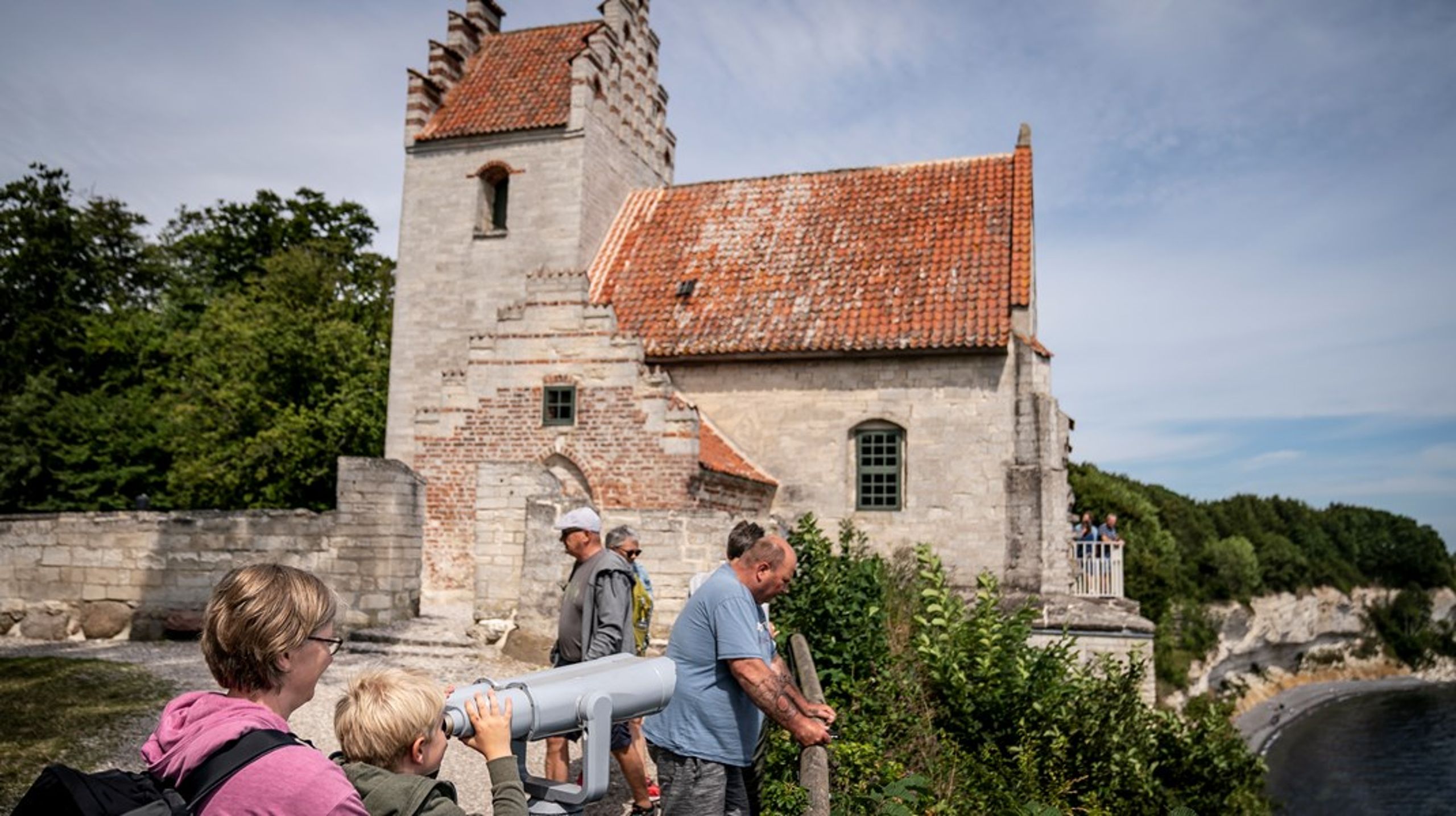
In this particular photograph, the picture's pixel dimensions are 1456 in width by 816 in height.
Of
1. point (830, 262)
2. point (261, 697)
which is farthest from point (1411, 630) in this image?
point (261, 697)

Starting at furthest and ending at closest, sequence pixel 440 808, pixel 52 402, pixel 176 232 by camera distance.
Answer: pixel 176 232 < pixel 52 402 < pixel 440 808

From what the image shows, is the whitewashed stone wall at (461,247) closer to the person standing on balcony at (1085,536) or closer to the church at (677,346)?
the church at (677,346)

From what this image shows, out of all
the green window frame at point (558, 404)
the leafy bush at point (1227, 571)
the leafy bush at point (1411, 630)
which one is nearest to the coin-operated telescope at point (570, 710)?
the green window frame at point (558, 404)

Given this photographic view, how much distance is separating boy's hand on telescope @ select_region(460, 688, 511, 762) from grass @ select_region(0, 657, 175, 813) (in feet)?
15.5

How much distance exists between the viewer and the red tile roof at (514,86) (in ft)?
70.5

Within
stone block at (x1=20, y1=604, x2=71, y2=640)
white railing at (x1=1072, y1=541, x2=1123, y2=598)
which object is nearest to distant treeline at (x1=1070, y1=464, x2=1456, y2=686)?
white railing at (x1=1072, y1=541, x2=1123, y2=598)

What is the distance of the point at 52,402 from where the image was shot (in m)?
33.0

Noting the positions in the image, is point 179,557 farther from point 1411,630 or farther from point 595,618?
point 1411,630

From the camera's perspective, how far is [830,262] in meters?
19.7

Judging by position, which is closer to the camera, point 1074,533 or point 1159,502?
point 1074,533

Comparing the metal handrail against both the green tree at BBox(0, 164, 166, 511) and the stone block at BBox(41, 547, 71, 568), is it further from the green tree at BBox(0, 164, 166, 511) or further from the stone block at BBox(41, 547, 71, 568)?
the green tree at BBox(0, 164, 166, 511)

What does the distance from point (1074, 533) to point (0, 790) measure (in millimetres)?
19070

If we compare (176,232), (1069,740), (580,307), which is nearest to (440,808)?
(1069,740)

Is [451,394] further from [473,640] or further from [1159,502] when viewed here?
[1159,502]
